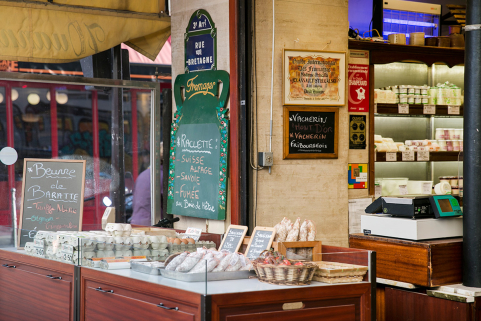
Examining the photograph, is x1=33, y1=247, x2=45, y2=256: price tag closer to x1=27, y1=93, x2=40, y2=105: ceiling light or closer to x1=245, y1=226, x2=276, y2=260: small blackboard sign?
x1=245, y1=226, x2=276, y2=260: small blackboard sign

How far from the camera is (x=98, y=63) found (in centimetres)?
589

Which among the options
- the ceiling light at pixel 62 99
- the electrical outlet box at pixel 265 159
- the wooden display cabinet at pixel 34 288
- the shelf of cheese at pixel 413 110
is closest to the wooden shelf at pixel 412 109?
the shelf of cheese at pixel 413 110

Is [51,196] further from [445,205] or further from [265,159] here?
[445,205]

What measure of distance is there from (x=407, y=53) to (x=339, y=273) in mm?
3394

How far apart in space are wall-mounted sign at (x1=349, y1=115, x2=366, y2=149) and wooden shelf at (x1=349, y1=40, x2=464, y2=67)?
580mm

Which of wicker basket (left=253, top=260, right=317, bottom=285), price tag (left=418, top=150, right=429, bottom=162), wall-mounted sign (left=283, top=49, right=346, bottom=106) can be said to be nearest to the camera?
wicker basket (left=253, top=260, right=317, bottom=285)

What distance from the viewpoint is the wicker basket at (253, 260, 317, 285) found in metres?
2.78

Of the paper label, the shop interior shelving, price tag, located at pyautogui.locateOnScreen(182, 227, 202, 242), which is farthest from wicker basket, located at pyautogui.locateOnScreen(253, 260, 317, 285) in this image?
the shop interior shelving

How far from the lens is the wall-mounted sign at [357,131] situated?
5.35 meters

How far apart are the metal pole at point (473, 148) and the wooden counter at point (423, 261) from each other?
0.11 metres

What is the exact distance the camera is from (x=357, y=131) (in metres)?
5.39

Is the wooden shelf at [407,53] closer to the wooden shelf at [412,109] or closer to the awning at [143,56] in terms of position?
the wooden shelf at [412,109]

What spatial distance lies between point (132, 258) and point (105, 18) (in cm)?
300

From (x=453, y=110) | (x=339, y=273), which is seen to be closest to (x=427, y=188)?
(x=453, y=110)
